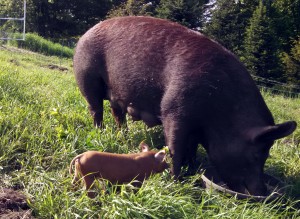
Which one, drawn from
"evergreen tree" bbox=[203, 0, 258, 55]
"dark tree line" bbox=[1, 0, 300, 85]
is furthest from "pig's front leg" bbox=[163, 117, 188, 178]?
"evergreen tree" bbox=[203, 0, 258, 55]

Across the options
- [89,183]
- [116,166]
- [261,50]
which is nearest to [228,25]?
[261,50]

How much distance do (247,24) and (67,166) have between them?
1755cm

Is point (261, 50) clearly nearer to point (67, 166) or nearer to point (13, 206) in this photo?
point (67, 166)

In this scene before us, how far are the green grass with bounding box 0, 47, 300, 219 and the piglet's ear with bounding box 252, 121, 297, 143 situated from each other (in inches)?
21.6

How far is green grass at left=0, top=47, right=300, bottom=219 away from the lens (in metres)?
3.35

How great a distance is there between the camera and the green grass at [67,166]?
3.35 meters

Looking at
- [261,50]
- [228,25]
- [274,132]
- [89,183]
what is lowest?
[261,50]

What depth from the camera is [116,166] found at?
3.78m

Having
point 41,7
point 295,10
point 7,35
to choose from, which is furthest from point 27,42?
point 295,10

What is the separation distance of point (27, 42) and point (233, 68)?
13.0 m

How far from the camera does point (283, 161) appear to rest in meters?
5.12

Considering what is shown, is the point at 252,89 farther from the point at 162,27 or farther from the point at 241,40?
the point at 241,40

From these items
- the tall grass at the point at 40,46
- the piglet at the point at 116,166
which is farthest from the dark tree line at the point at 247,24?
the piglet at the point at 116,166

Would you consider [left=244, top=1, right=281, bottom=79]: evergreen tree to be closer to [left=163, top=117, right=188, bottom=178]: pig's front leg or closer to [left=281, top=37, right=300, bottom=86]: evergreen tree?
[left=281, top=37, right=300, bottom=86]: evergreen tree
